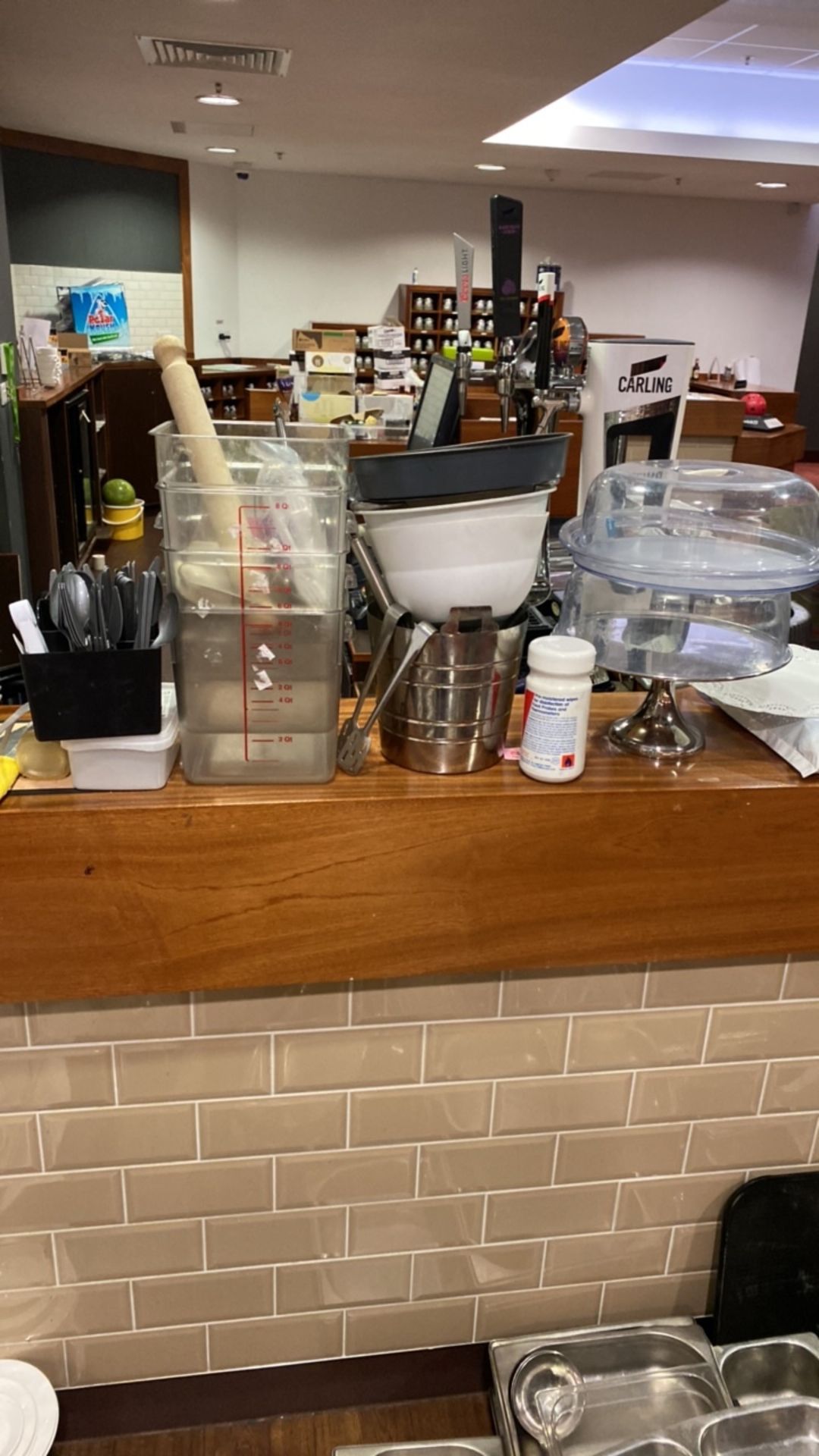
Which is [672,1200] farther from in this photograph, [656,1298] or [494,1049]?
[494,1049]

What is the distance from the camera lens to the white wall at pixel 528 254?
10.6m

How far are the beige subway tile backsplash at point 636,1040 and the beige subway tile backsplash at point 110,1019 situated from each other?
19.5 inches

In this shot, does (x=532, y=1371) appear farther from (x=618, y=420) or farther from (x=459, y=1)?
(x=459, y=1)

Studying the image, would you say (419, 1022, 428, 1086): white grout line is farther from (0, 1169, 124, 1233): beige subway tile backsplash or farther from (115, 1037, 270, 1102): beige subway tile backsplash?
(0, 1169, 124, 1233): beige subway tile backsplash

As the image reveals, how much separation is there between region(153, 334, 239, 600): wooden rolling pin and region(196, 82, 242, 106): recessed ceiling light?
5536 millimetres

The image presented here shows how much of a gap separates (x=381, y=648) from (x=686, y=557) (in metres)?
0.38

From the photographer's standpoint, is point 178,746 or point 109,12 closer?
point 178,746

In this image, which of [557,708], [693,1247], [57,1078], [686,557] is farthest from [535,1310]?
[686,557]

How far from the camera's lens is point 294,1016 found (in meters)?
1.30

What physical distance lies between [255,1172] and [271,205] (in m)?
10.9

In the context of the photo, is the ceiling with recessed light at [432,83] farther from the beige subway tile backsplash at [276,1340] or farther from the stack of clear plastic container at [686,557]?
the beige subway tile backsplash at [276,1340]

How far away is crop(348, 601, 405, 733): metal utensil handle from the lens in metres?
1.07

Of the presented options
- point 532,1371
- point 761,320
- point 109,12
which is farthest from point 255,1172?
point 761,320

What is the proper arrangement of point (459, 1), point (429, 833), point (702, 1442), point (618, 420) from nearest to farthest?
1. point (429, 833)
2. point (702, 1442)
3. point (618, 420)
4. point (459, 1)
